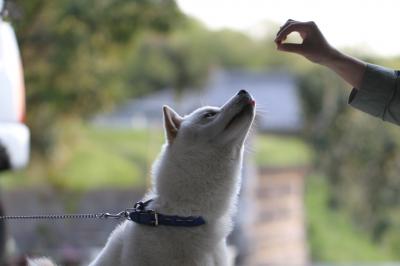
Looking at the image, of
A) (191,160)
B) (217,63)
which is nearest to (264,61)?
(217,63)

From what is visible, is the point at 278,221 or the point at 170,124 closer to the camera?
the point at 170,124

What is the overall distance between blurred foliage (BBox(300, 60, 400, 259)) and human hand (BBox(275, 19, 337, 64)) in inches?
109

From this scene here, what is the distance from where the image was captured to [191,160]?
55.0 inches

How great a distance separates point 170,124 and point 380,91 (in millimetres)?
454

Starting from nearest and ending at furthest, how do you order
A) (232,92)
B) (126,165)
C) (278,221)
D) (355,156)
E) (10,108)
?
1. (10,108)
2. (355,156)
3. (232,92)
4. (278,221)
5. (126,165)

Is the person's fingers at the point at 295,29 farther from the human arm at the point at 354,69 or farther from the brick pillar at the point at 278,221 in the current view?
the brick pillar at the point at 278,221

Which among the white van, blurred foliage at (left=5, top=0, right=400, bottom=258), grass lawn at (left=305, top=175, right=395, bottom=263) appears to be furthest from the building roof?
the white van

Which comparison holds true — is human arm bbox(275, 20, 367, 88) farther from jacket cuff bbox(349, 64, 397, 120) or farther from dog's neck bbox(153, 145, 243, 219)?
dog's neck bbox(153, 145, 243, 219)

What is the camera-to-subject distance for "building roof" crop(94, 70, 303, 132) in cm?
439

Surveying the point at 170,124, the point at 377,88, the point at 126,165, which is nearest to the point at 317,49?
the point at 377,88

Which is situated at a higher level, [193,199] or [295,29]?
[295,29]

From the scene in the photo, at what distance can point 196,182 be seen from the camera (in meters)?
1.39

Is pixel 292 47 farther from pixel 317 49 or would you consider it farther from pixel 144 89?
pixel 144 89

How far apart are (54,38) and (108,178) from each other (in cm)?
127
